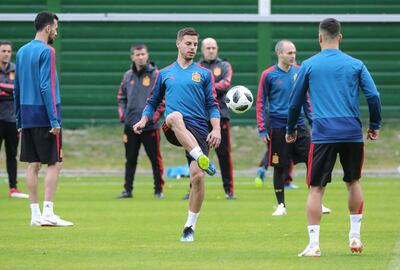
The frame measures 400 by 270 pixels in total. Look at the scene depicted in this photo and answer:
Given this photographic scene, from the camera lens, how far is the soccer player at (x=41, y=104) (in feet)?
45.0

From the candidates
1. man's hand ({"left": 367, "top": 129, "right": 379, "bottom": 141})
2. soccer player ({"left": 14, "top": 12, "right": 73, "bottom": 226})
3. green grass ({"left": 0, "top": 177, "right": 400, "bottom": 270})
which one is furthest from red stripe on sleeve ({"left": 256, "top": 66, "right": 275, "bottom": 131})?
man's hand ({"left": 367, "top": 129, "right": 379, "bottom": 141})

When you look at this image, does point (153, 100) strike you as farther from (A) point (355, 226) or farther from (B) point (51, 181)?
(A) point (355, 226)

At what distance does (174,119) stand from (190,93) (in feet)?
1.16

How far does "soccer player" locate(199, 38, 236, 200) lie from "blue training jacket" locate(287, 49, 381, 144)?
7660mm

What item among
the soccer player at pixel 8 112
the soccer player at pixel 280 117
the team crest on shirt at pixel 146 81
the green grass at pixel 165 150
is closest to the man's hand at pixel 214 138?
the soccer player at pixel 280 117

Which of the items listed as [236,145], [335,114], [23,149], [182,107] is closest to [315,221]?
[335,114]

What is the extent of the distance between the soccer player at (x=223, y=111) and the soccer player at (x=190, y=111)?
19.3ft

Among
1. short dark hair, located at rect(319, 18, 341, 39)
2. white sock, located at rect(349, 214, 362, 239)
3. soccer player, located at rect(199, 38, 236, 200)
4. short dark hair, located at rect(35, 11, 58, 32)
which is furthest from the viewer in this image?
soccer player, located at rect(199, 38, 236, 200)

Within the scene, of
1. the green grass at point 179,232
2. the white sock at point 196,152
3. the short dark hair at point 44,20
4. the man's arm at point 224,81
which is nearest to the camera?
the green grass at point 179,232

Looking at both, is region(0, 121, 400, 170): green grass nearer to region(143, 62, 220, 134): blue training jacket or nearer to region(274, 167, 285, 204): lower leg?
region(274, 167, 285, 204): lower leg

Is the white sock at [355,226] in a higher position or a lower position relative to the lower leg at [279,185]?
higher

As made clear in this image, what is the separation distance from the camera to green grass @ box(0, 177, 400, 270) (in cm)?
1059

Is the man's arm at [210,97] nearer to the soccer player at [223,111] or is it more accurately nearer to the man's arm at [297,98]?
the man's arm at [297,98]
